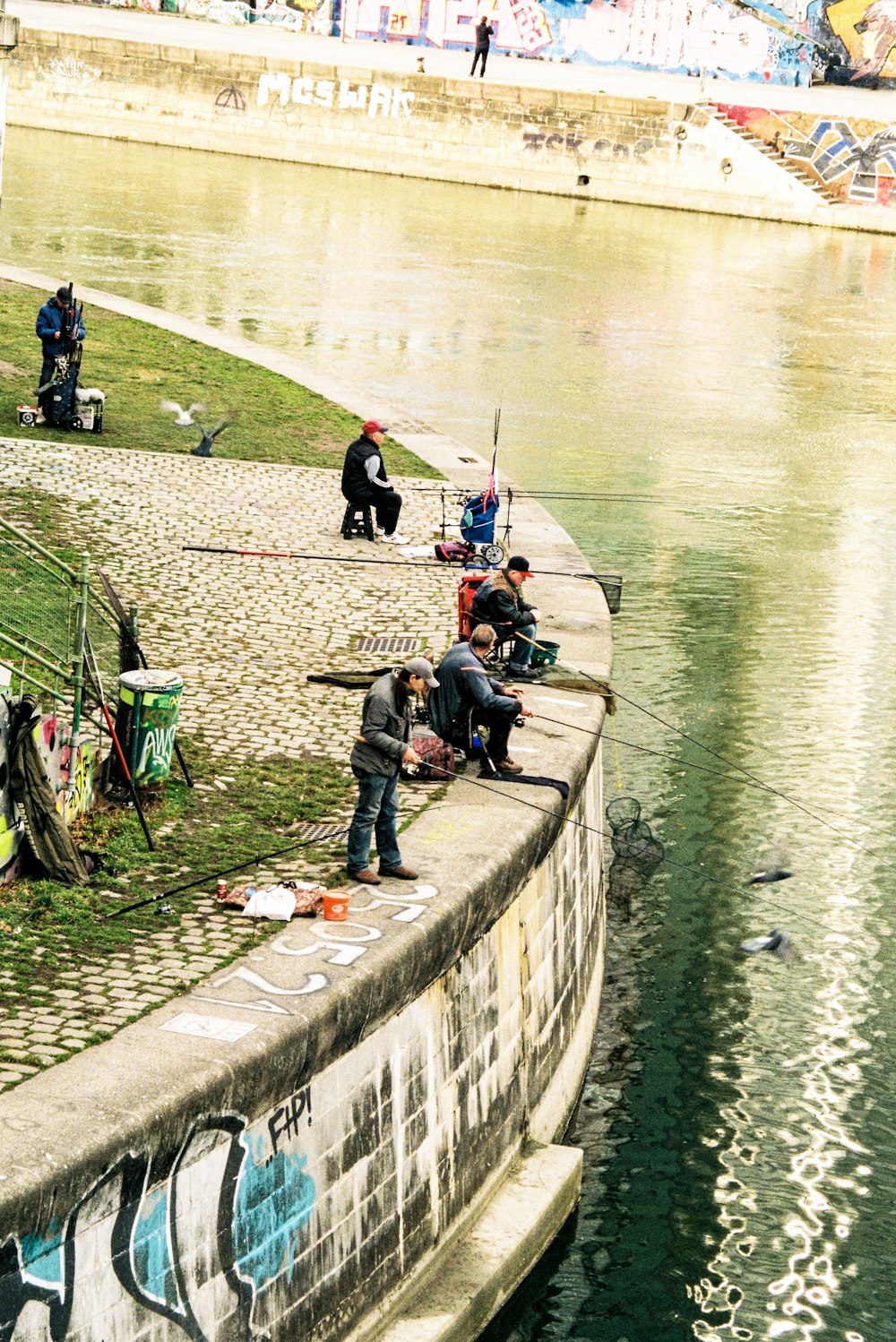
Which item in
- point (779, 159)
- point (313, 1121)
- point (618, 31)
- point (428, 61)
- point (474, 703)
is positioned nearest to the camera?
point (313, 1121)

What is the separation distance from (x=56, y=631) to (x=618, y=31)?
50.7 meters

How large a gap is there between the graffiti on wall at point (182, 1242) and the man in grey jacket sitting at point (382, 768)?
1.92 metres

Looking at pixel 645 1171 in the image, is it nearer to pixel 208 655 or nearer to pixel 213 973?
pixel 213 973

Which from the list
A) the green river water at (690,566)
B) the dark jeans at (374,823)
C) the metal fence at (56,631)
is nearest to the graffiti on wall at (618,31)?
the green river water at (690,566)

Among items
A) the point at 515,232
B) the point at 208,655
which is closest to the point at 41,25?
the point at 515,232

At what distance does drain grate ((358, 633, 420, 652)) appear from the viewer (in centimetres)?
1483

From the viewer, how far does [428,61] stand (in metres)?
55.8

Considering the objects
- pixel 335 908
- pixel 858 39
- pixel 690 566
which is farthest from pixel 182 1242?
pixel 858 39

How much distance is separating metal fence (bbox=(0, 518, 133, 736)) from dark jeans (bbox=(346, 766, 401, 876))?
1.75 meters

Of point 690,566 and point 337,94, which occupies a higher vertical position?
point 337,94

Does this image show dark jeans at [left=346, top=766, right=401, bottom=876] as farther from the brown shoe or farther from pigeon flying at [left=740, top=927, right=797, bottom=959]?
pigeon flying at [left=740, top=927, right=797, bottom=959]

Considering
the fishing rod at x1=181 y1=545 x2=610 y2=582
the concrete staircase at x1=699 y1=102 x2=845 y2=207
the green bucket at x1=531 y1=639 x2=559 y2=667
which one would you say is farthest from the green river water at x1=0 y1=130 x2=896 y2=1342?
the green bucket at x1=531 y1=639 x2=559 y2=667

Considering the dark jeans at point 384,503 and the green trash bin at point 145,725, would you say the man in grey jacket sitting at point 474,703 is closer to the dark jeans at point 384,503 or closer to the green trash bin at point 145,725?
the green trash bin at point 145,725

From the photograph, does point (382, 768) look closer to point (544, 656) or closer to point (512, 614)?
point (512, 614)
